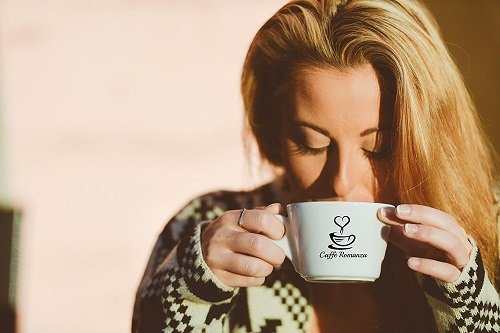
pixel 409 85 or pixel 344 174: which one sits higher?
pixel 409 85

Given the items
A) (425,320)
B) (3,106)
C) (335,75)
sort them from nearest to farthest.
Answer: (335,75), (425,320), (3,106)

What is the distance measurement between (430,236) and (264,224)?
23 centimetres

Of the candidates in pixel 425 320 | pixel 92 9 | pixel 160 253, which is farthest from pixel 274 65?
pixel 92 9

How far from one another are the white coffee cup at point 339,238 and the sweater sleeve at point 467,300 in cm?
13

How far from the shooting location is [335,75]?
1.11 metres

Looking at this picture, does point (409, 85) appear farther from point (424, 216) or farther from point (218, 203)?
point (218, 203)

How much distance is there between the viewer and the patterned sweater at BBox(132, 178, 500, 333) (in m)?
0.99

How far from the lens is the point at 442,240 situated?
2.97 ft

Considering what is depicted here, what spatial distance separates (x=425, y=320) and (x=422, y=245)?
33 centimetres

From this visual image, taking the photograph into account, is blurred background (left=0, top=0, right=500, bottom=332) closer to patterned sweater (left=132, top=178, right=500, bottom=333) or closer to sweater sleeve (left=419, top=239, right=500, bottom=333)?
patterned sweater (left=132, top=178, right=500, bottom=333)

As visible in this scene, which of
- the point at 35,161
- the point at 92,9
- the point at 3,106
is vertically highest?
the point at 92,9

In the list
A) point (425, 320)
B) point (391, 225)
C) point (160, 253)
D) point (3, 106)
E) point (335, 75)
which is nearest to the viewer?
point (391, 225)

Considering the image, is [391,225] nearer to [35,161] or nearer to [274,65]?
[274,65]

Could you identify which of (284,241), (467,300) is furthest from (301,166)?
(467,300)
